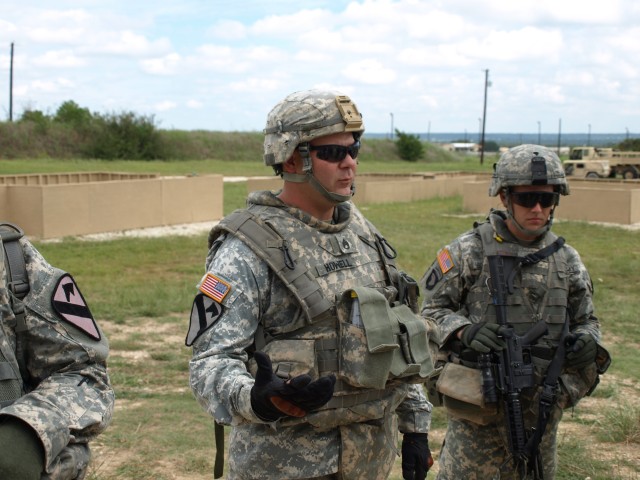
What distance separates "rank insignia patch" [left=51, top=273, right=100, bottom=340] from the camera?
231 cm

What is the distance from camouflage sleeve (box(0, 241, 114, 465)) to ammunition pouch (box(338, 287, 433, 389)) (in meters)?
0.75

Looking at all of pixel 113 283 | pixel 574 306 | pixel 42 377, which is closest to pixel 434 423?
pixel 574 306

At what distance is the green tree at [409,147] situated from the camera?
63.2 meters

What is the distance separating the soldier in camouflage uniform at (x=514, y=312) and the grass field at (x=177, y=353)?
1209 millimetres

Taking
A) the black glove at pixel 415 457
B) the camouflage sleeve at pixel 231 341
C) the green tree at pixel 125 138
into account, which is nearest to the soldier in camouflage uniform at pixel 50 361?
the camouflage sleeve at pixel 231 341

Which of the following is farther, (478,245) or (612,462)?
(612,462)

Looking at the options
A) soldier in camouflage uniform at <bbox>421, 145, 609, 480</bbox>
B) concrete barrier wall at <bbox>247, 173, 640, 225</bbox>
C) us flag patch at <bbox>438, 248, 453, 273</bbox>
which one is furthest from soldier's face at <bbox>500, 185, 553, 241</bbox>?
concrete barrier wall at <bbox>247, 173, 640, 225</bbox>

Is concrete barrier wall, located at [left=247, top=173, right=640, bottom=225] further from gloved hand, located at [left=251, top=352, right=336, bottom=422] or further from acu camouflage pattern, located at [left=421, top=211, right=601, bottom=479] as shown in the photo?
gloved hand, located at [left=251, top=352, right=336, bottom=422]

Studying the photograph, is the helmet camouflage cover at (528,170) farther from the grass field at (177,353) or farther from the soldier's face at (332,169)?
the grass field at (177,353)

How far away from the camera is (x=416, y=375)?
9.29 feet

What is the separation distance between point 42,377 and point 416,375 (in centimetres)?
117

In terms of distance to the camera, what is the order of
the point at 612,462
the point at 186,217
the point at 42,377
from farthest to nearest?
the point at 186,217 → the point at 612,462 → the point at 42,377

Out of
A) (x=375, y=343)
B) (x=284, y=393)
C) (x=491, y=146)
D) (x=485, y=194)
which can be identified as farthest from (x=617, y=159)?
(x=491, y=146)

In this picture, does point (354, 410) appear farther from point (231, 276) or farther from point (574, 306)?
point (574, 306)
